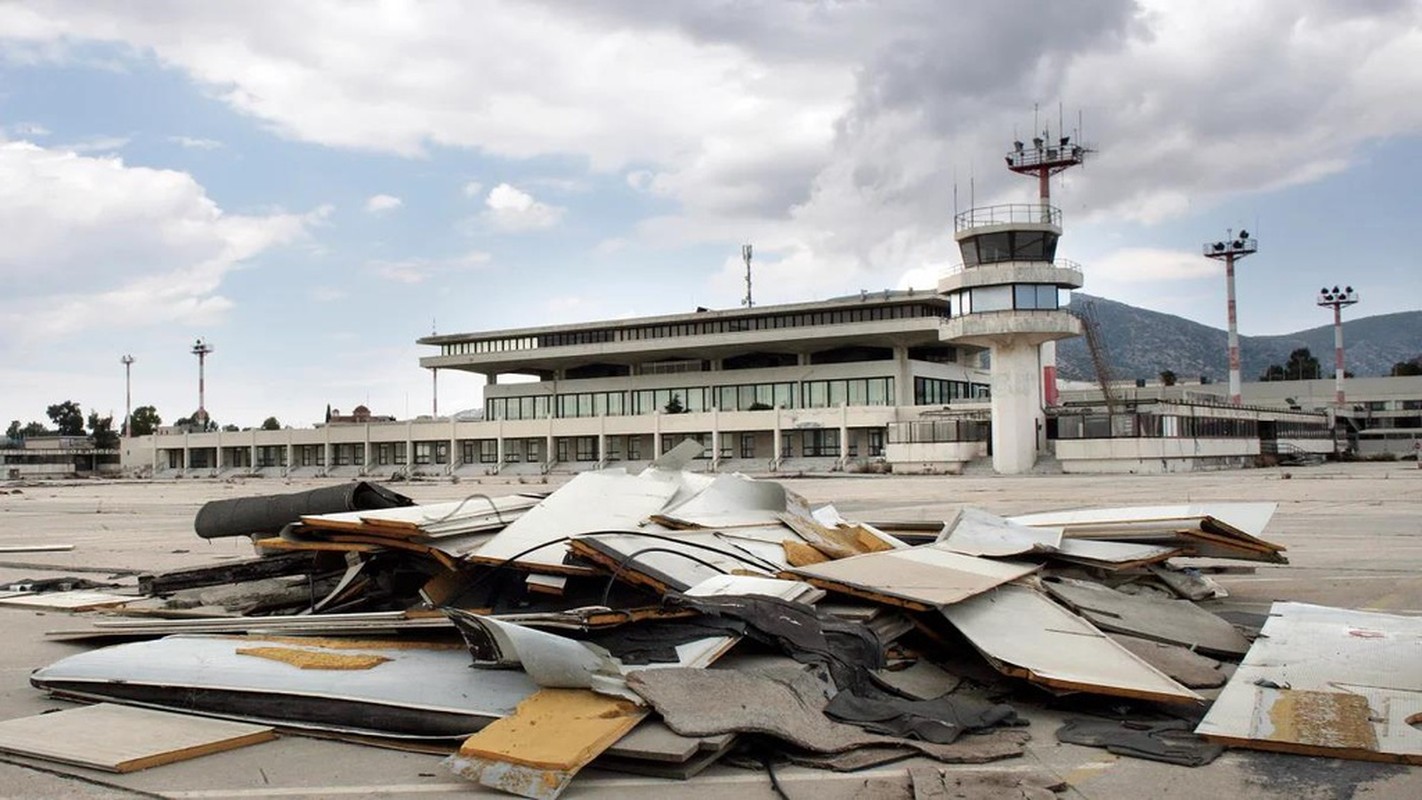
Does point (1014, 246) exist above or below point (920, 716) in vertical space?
above

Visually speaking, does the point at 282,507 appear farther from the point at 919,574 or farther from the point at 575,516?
the point at 919,574

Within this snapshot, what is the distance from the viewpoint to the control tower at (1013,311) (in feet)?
194

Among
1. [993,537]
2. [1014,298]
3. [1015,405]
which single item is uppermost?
[1014,298]

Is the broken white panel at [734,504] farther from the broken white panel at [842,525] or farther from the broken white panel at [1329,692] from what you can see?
the broken white panel at [1329,692]

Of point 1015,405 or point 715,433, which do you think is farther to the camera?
point 715,433

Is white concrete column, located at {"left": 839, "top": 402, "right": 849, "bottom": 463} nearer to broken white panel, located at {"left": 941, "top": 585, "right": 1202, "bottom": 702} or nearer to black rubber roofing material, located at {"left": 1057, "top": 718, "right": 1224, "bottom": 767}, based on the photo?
broken white panel, located at {"left": 941, "top": 585, "right": 1202, "bottom": 702}

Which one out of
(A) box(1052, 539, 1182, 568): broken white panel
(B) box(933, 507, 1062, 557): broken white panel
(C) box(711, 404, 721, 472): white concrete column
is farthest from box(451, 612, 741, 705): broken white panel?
(C) box(711, 404, 721, 472): white concrete column

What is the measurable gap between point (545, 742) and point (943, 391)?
90272 mm

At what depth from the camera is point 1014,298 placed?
59.5 m

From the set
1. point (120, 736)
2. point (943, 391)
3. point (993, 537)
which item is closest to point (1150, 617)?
point (993, 537)

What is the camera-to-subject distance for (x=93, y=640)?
33.3 ft

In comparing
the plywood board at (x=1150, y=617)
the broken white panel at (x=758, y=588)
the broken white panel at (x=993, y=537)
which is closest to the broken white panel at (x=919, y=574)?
the broken white panel at (x=758, y=588)

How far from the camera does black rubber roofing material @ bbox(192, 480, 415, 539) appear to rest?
1173 centimetres

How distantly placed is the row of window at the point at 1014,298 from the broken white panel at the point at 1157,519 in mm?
47178
